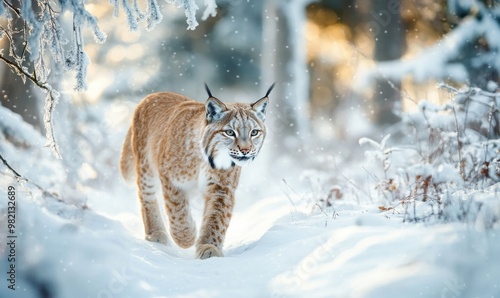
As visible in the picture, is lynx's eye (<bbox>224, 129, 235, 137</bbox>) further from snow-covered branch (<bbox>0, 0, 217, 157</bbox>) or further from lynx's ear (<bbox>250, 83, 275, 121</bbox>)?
snow-covered branch (<bbox>0, 0, 217, 157</bbox>)

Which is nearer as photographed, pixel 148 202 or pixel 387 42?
pixel 148 202

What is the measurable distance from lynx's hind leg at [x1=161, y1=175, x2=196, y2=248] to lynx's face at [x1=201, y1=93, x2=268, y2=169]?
0.48m

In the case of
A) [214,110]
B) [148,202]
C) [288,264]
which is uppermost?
[214,110]

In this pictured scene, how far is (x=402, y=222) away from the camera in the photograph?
3.59 metres

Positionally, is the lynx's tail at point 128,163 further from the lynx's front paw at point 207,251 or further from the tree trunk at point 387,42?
the tree trunk at point 387,42

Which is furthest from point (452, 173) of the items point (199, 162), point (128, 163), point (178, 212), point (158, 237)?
point (128, 163)

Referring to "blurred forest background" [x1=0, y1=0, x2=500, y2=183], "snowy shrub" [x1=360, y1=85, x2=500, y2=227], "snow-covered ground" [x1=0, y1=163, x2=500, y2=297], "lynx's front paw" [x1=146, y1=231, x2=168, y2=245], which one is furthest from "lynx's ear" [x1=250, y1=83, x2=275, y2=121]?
"blurred forest background" [x1=0, y1=0, x2=500, y2=183]

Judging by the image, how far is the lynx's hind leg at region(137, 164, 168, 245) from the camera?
5352mm

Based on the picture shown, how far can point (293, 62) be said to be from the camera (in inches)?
514

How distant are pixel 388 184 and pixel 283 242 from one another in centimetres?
153

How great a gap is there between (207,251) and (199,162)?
85 cm

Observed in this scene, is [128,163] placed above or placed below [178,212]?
above

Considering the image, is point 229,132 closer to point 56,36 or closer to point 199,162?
point 199,162

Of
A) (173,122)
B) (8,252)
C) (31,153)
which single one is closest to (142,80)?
(31,153)
